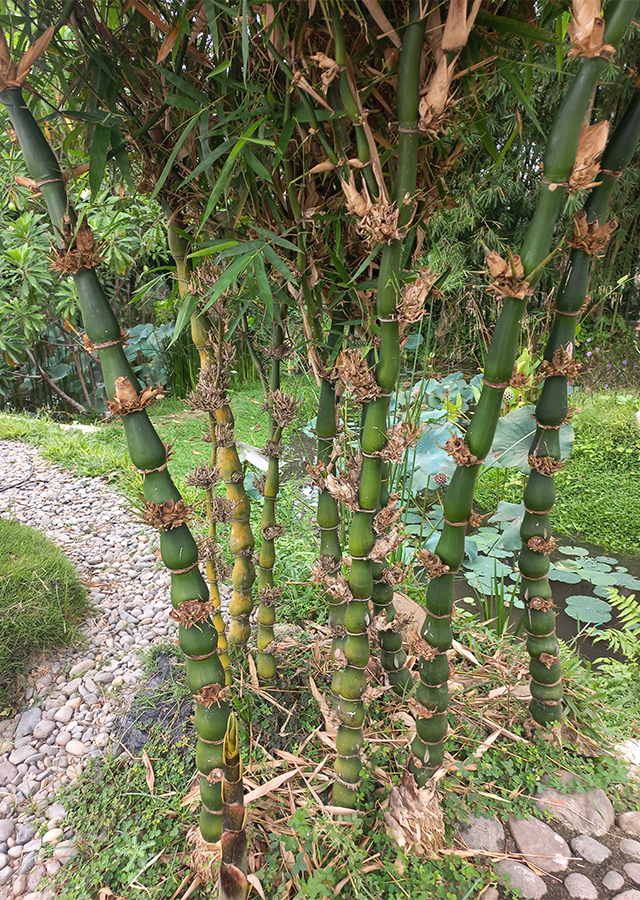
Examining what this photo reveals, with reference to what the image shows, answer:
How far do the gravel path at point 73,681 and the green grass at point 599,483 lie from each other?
1.82 m

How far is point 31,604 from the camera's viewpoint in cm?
198

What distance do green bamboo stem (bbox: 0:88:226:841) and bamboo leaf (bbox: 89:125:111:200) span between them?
5 cm

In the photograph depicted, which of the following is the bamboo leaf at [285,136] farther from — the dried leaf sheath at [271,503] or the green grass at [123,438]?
the green grass at [123,438]

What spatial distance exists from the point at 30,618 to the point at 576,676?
1.82 m

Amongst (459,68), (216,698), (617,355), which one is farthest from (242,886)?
(617,355)

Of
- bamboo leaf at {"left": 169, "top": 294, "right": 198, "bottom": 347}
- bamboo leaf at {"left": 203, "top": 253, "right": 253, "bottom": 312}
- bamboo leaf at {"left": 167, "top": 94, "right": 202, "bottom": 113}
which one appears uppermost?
bamboo leaf at {"left": 167, "top": 94, "right": 202, "bottom": 113}

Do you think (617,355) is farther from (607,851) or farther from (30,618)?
(30,618)

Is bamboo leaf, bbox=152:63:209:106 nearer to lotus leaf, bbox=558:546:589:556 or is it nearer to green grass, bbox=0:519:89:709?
green grass, bbox=0:519:89:709

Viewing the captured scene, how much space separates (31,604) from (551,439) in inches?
72.2

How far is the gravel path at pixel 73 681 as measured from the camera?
1394 mm

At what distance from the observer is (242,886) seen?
1047 millimetres

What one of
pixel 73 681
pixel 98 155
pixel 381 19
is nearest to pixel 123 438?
pixel 73 681

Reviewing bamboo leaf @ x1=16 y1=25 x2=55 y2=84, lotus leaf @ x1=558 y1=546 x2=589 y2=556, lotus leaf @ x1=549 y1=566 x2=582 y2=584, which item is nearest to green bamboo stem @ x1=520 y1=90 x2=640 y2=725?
bamboo leaf @ x1=16 y1=25 x2=55 y2=84

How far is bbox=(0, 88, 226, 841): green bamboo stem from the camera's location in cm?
88
